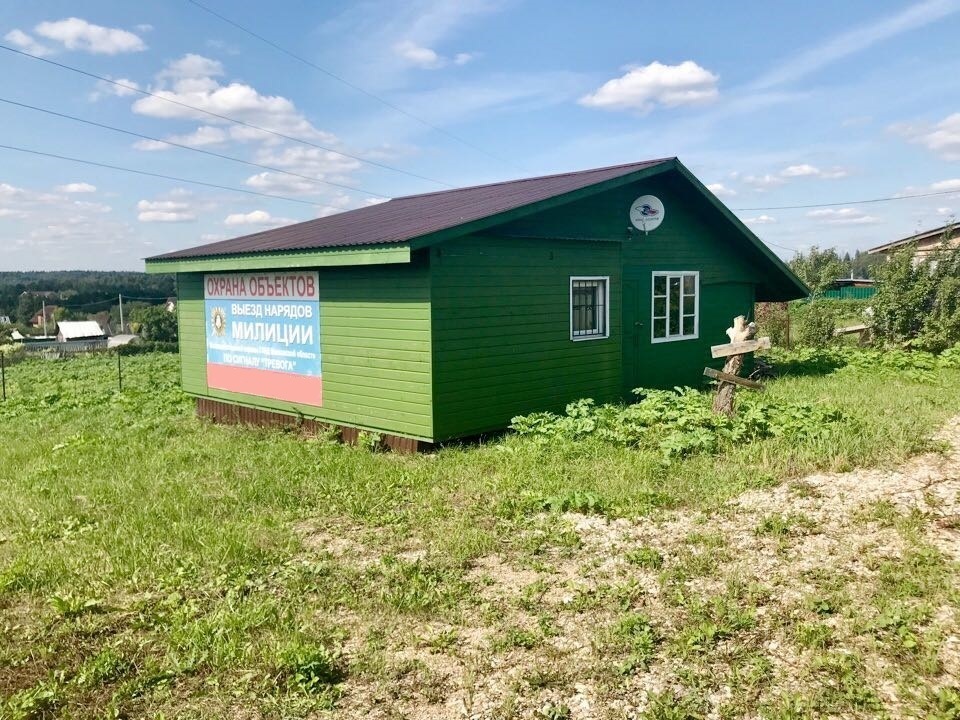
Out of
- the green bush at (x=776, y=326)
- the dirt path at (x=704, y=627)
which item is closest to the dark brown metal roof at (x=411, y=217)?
the dirt path at (x=704, y=627)

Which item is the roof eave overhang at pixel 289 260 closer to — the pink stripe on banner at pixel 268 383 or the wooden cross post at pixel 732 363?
the pink stripe on banner at pixel 268 383

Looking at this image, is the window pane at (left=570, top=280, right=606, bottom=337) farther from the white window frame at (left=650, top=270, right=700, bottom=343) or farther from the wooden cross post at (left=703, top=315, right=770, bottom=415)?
the wooden cross post at (left=703, top=315, right=770, bottom=415)

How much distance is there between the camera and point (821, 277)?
33.9 m

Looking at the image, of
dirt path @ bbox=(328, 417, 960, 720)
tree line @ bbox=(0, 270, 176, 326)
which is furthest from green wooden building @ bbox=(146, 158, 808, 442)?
tree line @ bbox=(0, 270, 176, 326)

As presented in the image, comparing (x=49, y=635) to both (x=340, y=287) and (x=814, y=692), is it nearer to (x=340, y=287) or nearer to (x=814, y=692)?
(x=814, y=692)

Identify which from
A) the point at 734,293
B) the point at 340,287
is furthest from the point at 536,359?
the point at 734,293

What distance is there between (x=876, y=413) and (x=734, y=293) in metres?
5.08

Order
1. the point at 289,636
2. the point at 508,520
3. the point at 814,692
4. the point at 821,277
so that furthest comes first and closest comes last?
the point at 821,277
the point at 508,520
the point at 289,636
the point at 814,692

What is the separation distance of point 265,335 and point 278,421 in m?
1.31

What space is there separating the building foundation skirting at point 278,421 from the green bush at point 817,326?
603 inches

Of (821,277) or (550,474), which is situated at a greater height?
(821,277)

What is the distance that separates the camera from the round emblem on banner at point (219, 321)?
39.5ft

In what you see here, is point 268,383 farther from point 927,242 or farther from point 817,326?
point 927,242

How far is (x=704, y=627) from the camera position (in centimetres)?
433
